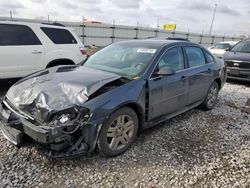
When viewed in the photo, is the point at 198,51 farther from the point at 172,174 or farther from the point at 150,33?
the point at 150,33

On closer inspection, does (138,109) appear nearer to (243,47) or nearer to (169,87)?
(169,87)

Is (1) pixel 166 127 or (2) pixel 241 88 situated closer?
(1) pixel 166 127

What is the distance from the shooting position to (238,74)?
8391 millimetres

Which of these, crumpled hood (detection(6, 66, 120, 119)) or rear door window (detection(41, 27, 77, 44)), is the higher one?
rear door window (detection(41, 27, 77, 44))

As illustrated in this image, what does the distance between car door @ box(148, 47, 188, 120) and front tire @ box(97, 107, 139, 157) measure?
0.42 metres

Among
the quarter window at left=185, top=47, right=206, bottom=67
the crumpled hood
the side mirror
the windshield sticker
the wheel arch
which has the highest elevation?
the windshield sticker

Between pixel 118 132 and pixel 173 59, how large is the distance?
A: 172 cm

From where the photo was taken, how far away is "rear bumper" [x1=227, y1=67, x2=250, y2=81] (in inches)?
323

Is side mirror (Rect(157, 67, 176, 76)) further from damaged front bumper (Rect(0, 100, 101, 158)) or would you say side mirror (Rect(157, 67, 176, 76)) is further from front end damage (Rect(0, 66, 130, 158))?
damaged front bumper (Rect(0, 100, 101, 158))

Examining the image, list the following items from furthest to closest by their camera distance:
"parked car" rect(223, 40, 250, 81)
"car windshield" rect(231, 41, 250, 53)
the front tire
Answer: "car windshield" rect(231, 41, 250, 53) → "parked car" rect(223, 40, 250, 81) → the front tire

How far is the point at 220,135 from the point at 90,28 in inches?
660

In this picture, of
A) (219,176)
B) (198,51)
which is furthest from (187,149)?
(198,51)

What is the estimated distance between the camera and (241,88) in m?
8.09

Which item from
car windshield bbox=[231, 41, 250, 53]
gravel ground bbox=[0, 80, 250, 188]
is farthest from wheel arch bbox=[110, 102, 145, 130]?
car windshield bbox=[231, 41, 250, 53]
